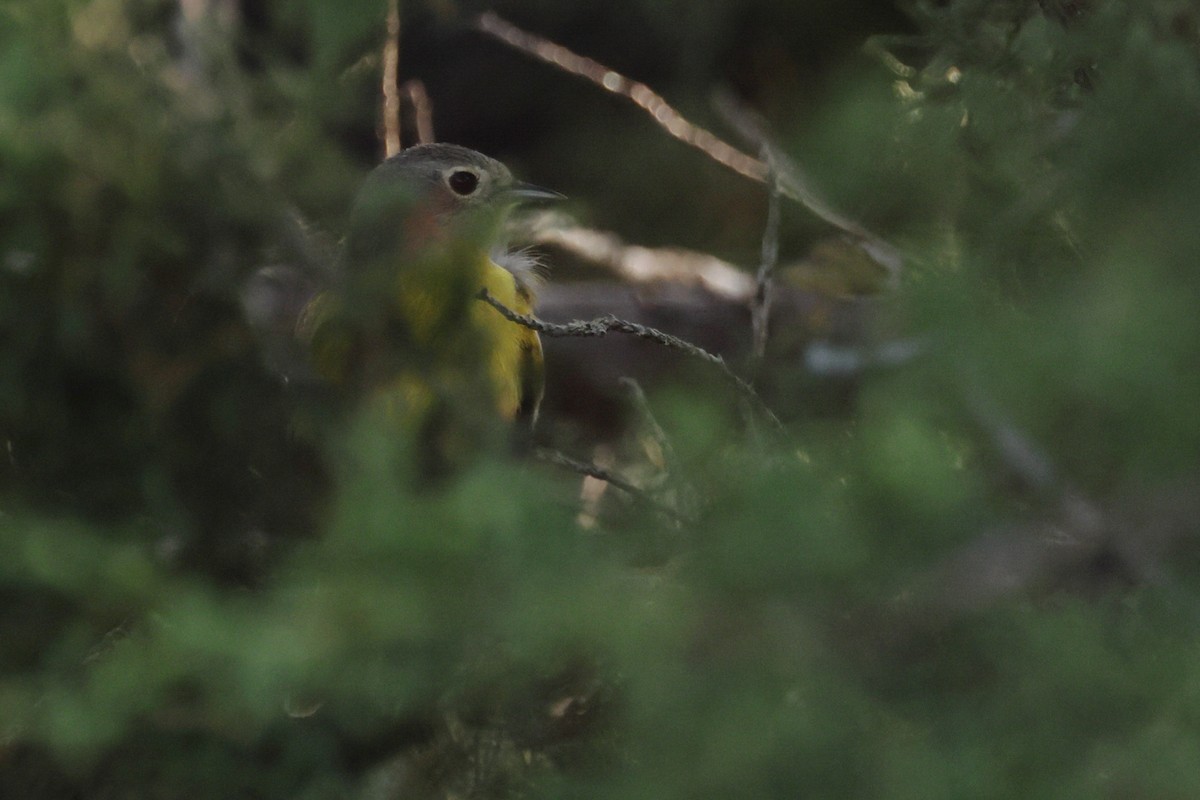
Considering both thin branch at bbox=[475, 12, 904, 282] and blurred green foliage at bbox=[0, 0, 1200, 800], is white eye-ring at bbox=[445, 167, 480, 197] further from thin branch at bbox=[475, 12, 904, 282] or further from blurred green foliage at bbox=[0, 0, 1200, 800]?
blurred green foliage at bbox=[0, 0, 1200, 800]

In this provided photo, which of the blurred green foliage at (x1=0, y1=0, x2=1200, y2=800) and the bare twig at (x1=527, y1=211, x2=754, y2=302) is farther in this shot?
the bare twig at (x1=527, y1=211, x2=754, y2=302)

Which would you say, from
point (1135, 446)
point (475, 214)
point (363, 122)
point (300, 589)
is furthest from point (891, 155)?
point (363, 122)

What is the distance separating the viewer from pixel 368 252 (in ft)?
7.29

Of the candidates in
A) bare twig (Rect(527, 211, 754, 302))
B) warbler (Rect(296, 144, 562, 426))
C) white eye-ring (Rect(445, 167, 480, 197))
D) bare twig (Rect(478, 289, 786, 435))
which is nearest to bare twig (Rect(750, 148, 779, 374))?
bare twig (Rect(478, 289, 786, 435))

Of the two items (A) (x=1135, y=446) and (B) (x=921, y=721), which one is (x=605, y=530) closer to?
(B) (x=921, y=721)

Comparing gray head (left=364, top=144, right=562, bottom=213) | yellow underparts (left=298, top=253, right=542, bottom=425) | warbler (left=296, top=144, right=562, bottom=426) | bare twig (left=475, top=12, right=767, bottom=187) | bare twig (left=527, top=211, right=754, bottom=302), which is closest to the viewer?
warbler (left=296, top=144, right=562, bottom=426)

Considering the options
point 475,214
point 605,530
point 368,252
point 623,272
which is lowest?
point 623,272

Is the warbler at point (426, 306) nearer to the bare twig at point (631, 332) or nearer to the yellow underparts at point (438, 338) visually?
the yellow underparts at point (438, 338)

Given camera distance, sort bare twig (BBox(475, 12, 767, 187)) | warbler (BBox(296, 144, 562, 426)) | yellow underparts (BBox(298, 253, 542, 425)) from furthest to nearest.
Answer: bare twig (BBox(475, 12, 767, 187)) → yellow underparts (BBox(298, 253, 542, 425)) → warbler (BBox(296, 144, 562, 426))

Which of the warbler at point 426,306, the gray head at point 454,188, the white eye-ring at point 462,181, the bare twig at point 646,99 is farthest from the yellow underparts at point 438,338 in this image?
the bare twig at point 646,99

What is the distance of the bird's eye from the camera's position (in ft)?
9.10

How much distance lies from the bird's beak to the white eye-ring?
76 millimetres

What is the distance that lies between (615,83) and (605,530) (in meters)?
1.43

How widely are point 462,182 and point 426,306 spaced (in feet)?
2.19
